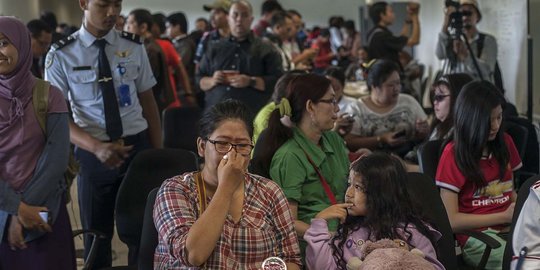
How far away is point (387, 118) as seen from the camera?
180 inches

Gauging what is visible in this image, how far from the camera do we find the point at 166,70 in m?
5.63

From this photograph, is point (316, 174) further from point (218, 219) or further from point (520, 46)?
point (520, 46)

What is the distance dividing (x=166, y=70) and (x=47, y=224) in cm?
Answer: 303

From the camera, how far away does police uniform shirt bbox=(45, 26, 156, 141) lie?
3.49m

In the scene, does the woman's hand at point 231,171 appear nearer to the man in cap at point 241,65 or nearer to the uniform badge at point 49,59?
the uniform badge at point 49,59

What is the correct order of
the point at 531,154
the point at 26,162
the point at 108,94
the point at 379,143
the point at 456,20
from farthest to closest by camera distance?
1. the point at 456,20
2. the point at 379,143
3. the point at 531,154
4. the point at 108,94
5. the point at 26,162

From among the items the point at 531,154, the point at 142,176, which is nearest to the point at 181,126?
the point at 142,176

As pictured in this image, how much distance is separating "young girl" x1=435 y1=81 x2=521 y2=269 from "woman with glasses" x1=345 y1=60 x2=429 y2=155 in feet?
4.06

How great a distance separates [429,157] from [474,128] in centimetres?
32

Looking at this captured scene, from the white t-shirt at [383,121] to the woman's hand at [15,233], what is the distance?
2.32 m

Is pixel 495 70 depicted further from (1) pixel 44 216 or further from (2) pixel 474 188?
(1) pixel 44 216

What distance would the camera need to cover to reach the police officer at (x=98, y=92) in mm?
3484

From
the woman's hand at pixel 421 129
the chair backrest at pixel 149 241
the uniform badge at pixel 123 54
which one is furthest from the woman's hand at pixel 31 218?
the woman's hand at pixel 421 129

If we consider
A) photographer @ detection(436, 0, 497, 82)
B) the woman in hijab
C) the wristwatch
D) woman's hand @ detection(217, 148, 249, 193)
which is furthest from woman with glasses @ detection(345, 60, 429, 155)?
woman's hand @ detection(217, 148, 249, 193)
